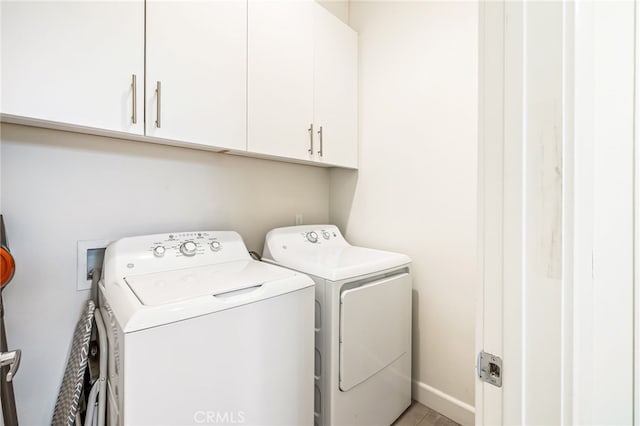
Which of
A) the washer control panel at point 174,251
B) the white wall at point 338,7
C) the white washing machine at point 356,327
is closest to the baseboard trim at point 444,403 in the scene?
the white washing machine at point 356,327

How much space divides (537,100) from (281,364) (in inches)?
43.3

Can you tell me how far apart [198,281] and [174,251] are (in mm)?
297

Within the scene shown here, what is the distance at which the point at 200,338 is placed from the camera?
2.96 ft

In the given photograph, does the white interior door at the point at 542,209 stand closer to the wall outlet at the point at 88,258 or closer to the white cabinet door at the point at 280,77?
the white cabinet door at the point at 280,77

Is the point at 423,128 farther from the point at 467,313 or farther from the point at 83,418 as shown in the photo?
the point at 83,418

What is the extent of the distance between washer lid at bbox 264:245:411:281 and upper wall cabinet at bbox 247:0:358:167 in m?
0.55

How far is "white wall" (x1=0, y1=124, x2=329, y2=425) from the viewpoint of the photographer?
111cm

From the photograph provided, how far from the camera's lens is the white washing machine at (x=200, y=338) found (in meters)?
0.82

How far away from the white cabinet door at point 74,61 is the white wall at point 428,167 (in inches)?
54.4

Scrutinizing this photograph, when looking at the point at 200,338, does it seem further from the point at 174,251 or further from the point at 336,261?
the point at 336,261

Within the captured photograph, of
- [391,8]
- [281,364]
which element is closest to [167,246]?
[281,364]

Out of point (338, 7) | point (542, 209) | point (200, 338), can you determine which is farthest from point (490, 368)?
point (338, 7)

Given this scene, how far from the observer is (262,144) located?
150 cm

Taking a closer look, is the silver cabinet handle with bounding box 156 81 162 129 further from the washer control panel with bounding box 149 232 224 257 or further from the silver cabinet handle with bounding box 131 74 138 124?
the washer control panel with bounding box 149 232 224 257
